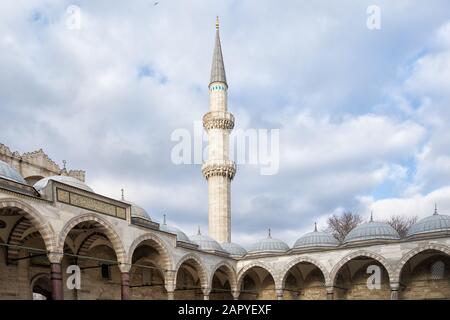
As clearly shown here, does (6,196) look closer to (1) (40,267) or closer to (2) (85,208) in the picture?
(2) (85,208)

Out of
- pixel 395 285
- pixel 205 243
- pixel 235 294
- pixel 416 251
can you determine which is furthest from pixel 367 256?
pixel 205 243

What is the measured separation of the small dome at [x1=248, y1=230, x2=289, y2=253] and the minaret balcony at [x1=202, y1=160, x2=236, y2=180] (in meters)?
5.72

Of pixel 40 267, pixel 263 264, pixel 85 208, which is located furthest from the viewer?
pixel 263 264

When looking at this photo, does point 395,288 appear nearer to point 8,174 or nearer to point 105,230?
point 105,230

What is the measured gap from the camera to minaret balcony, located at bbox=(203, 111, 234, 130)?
32.2m

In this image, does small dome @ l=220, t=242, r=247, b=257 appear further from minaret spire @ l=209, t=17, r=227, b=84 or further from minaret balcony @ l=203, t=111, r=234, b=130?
minaret spire @ l=209, t=17, r=227, b=84

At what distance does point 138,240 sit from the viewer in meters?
18.4

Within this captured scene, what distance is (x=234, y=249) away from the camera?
28312mm

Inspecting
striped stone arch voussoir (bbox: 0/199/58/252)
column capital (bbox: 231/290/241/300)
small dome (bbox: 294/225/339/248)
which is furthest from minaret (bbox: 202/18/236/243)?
striped stone arch voussoir (bbox: 0/199/58/252)

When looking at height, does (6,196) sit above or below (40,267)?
above

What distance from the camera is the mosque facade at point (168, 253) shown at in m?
15.4
